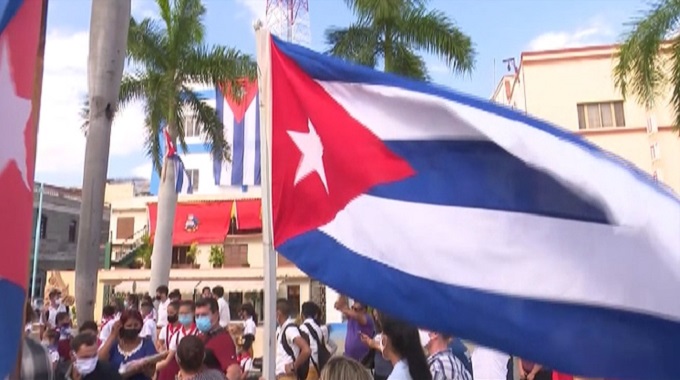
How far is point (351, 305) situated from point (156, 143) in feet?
42.6

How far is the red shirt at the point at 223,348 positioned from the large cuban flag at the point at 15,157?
3707mm

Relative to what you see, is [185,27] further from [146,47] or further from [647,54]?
[647,54]

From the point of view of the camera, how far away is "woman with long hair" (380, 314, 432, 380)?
356cm

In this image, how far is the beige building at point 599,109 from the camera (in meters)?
30.2

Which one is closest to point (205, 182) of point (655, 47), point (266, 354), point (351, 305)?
point (655, 47)

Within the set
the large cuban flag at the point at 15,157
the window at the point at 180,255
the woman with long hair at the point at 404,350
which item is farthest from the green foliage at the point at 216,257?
the large cuban flag at the point at 15,157

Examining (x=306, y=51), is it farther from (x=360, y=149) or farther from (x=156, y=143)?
(x=156, y=143)

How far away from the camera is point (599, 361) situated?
2.64 meters

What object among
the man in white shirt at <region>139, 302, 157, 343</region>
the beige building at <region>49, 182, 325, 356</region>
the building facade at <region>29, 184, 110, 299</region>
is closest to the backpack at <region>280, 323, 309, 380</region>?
the man in white shirt at <region>139, 302, 157, 343</region>

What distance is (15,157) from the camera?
2.47 m

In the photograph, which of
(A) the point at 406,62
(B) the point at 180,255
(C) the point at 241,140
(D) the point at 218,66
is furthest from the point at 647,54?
(B) the point at 180,255

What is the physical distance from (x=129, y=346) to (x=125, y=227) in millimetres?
37551

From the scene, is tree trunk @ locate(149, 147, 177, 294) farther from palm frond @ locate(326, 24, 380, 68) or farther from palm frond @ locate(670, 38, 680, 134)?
palm frond @ locate(670, 38, 680, 134)

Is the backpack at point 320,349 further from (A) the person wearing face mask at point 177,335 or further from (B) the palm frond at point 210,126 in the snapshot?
(B) the palm frond at point 210,126
